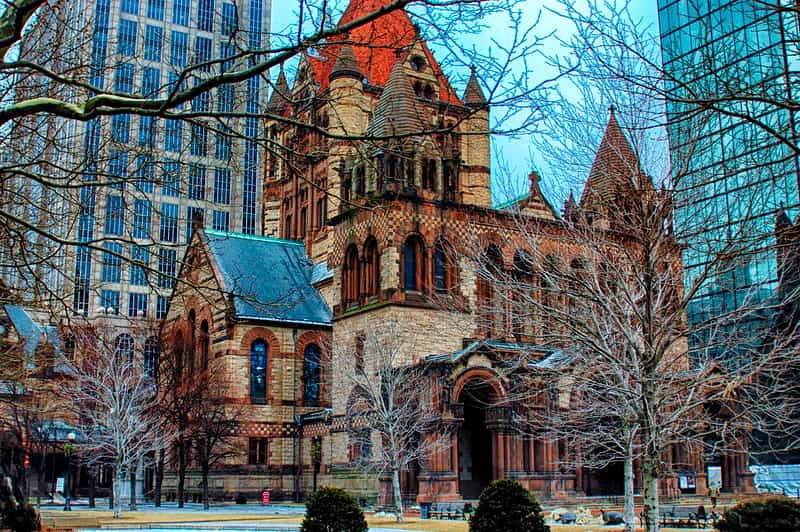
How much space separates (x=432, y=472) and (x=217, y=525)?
10.9 m

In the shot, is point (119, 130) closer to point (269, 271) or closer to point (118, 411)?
point (118, 411)

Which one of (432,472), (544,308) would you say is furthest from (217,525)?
(544,308)

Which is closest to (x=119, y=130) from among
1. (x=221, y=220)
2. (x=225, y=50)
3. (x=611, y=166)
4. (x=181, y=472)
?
(x=225, y=50)

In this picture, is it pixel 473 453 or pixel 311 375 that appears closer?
pixel 473 453

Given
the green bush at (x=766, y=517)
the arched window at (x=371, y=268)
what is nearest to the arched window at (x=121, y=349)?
the arched window at (x=371, y=268)

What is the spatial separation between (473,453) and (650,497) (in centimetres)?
2536

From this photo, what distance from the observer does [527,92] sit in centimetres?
1121

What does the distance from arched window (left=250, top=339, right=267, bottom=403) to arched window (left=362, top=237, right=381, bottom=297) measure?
9.93 m

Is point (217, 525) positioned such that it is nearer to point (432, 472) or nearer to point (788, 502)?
point (432, 472)

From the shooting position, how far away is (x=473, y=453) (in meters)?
43.2

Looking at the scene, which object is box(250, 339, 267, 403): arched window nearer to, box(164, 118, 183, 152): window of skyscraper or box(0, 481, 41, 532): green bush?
box(164, 118, 183, 152): window of skyscraper

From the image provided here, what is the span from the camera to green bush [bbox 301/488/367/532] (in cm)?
1972

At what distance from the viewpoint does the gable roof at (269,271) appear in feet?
166

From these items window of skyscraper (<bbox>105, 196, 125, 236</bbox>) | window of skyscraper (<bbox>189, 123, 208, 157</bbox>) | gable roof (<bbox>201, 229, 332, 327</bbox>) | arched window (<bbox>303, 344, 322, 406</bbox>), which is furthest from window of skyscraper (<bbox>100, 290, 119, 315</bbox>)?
arched window (<bbox>303, 344, 322, 406</bbox>)
